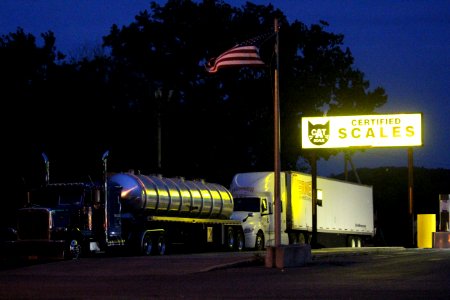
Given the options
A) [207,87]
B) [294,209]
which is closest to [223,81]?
[207,87]

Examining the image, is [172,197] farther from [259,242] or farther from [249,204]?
[259,242]

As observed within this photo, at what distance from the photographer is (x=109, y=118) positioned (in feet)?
195

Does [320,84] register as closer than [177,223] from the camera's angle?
No

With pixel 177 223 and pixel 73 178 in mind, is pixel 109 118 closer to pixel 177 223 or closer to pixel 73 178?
pixel 73 178

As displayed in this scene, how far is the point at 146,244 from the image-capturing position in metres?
38.1

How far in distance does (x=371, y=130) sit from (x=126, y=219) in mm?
20421

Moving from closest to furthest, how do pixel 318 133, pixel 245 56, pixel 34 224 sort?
pixel 245 56 < pixel 34 224 < pixel 318 133

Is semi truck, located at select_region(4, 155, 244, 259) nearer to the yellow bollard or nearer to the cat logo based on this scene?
the cat logo

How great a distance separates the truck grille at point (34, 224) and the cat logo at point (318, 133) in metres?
22.6

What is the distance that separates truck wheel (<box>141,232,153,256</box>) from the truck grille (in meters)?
5.06

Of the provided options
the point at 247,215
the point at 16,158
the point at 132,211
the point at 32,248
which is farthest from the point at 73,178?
the point at 32,248

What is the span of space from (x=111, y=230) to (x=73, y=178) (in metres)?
18.8

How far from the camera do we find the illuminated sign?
5375 centimetres

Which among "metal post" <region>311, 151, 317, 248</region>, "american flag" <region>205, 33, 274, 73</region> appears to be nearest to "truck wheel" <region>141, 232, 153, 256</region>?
"american flag" <region>205, 33, 274, 73</region>
